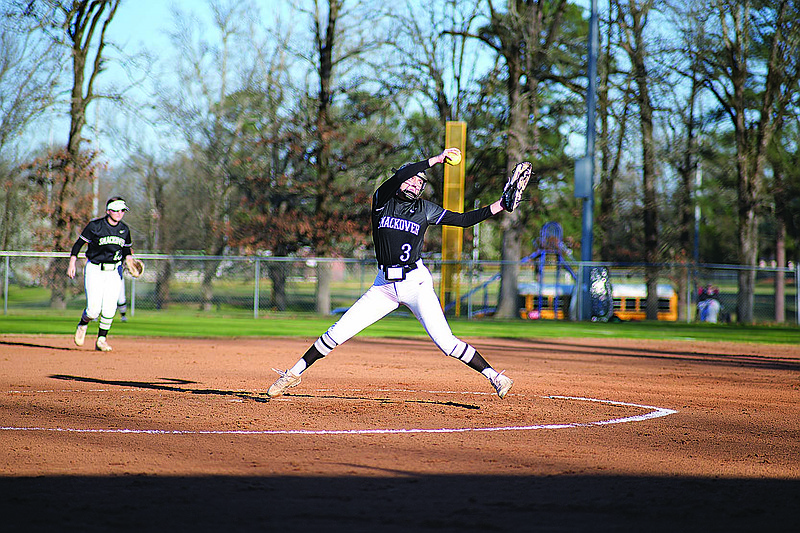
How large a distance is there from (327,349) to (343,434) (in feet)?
4.60

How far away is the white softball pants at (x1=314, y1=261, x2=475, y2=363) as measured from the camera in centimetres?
729

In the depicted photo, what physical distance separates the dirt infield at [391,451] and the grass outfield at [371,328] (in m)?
7.24

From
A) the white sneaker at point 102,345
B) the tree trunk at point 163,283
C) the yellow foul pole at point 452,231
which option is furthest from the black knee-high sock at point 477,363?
the tree trunk at point 163,283

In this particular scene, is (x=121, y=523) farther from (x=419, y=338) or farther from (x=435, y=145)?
(x=435, y=145)

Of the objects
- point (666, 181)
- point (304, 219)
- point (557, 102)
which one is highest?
point (557, 102)

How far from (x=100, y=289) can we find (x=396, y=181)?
23.1 feet

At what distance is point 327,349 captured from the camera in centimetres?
753

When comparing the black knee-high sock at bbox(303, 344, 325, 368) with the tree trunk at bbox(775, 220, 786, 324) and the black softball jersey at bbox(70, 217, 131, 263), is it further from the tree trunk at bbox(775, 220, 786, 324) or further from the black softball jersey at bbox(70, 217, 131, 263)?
the tree trunk at bbox(775, 220, 786, 324)

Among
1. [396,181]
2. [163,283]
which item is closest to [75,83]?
[163,283]

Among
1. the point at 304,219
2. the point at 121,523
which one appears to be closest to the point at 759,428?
the point at 121,523

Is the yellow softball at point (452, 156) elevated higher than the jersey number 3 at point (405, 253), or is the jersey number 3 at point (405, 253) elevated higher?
the yellow softball at point (452, 156)

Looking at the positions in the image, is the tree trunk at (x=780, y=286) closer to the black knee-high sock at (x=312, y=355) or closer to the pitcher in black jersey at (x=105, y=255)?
the pitcher in black jersey at (x=105, y=255)

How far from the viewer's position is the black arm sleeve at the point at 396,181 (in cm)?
711

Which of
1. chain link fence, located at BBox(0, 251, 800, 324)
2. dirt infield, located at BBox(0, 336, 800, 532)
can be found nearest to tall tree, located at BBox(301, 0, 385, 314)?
chain link fence, located at BBox(0, 251, 800, 324)
